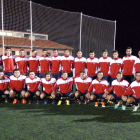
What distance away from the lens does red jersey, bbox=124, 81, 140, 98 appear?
13.2 feet

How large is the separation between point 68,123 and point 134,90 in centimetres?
172

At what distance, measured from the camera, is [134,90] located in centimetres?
407

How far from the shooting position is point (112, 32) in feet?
30.7

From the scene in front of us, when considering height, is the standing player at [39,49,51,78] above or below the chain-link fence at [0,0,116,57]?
below

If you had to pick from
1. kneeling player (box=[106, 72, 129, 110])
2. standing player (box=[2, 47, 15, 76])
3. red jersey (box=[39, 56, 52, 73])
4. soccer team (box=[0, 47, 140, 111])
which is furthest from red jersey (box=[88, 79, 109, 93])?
standing player (box=[2, 47, 15, 76])

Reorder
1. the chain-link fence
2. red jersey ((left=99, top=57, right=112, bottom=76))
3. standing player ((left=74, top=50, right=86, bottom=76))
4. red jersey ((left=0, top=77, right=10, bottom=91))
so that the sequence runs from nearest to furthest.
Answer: red jersey ((left=0, top=77, right=10, bottom=91)) → red jersey ((left=99, top=57, right=112, bottom=76)) → standing player ((left=74, top=50, right=86, bottom=76)) → the chain-link fence

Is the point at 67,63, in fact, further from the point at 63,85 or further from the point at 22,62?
the point at 22,62

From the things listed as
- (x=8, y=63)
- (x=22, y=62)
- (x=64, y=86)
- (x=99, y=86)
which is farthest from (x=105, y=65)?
(x=8, y=63)

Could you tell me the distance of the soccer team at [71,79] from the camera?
4.36 meters

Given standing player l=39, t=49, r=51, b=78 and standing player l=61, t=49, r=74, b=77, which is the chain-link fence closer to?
standing player l=39, t=49, r=51, b=78

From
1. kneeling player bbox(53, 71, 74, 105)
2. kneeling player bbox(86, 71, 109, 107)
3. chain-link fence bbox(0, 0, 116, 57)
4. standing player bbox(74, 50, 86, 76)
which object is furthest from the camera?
chain-link fence bbox(0, 0, 116, 57)

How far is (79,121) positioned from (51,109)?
1015 millimetres

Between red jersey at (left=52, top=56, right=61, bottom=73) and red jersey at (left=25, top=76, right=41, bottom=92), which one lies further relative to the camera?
red jersey at (left=52, top=56, right=61, bottom=73)

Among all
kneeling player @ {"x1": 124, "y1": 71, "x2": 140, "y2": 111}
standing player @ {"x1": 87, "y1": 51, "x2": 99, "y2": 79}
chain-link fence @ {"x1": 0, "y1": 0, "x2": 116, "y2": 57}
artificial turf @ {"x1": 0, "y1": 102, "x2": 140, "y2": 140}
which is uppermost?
chain-link fence @ {"x1": 0, "y1": 0, "x2": 116, "y2": 57}
